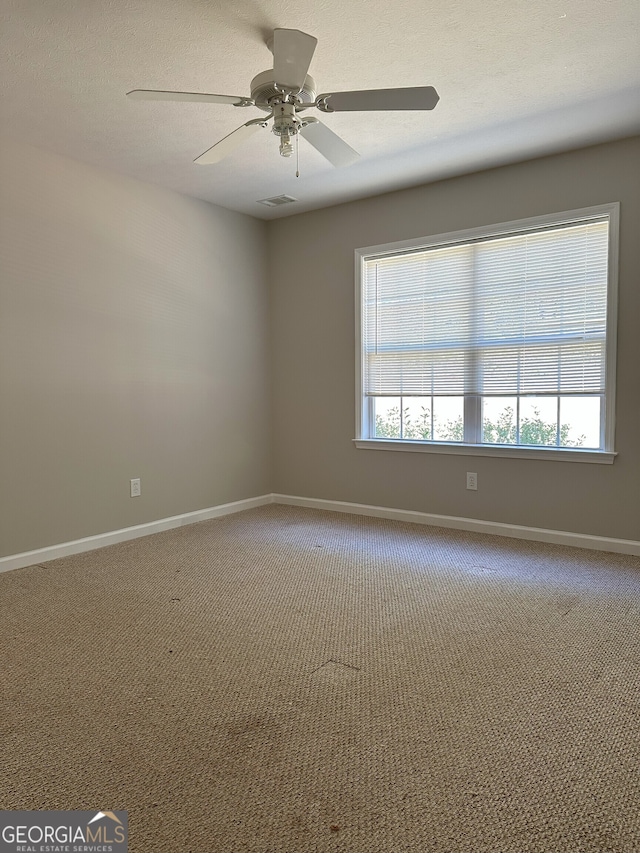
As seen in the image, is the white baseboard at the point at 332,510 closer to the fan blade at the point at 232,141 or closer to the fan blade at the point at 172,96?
the fan blade at the point at 232,141

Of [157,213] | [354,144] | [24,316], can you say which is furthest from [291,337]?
[24,316]

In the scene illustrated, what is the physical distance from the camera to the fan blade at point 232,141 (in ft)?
8.15

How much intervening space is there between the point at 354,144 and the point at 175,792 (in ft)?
11.2

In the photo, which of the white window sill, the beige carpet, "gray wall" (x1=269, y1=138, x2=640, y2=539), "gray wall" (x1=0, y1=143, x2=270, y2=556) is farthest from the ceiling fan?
the white window sill

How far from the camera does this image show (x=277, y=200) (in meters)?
4.59

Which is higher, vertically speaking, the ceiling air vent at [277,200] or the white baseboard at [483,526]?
the ceiling air vent at [277,200]

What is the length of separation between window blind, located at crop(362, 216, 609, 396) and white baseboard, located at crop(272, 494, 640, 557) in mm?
934

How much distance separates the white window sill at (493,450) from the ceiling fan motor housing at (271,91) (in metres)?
2.59

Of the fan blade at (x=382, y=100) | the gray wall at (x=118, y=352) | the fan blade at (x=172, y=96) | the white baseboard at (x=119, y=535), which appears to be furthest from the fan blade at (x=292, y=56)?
the white baseboard at (x=119, y=535)

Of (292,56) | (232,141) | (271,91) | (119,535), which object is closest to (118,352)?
(119,535)

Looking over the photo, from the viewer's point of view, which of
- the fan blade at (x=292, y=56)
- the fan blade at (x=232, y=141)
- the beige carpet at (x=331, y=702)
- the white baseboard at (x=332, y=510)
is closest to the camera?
the beige carpet at (x=331, y=702)

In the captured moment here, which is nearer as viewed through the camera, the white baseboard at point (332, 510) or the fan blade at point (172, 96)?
the fan blade at point (172, 96)

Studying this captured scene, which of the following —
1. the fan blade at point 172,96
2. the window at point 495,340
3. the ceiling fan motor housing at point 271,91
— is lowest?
the window at point 495,340

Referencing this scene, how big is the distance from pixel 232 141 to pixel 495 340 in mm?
2299
